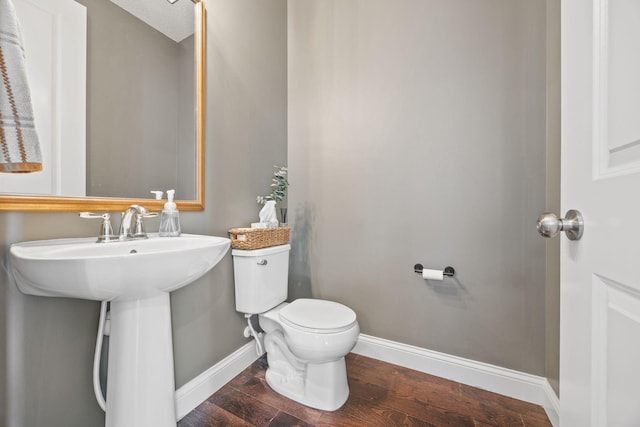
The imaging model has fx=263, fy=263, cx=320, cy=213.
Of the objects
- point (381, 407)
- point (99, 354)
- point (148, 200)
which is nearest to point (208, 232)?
point (148, 200)

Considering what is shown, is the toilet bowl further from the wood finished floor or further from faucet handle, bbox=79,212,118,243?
faucet handle, bbox=79,212,118,243

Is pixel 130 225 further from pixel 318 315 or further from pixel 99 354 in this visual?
pixel 318 315

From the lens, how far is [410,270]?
1550 mm

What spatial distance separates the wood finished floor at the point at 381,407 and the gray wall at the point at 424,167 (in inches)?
7.7

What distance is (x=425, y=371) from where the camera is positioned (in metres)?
1.51

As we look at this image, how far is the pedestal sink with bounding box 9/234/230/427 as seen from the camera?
2.11ft

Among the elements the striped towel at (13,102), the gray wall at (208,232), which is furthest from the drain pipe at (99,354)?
the striped towel at (13,102)

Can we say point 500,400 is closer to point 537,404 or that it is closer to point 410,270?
point 537,404
